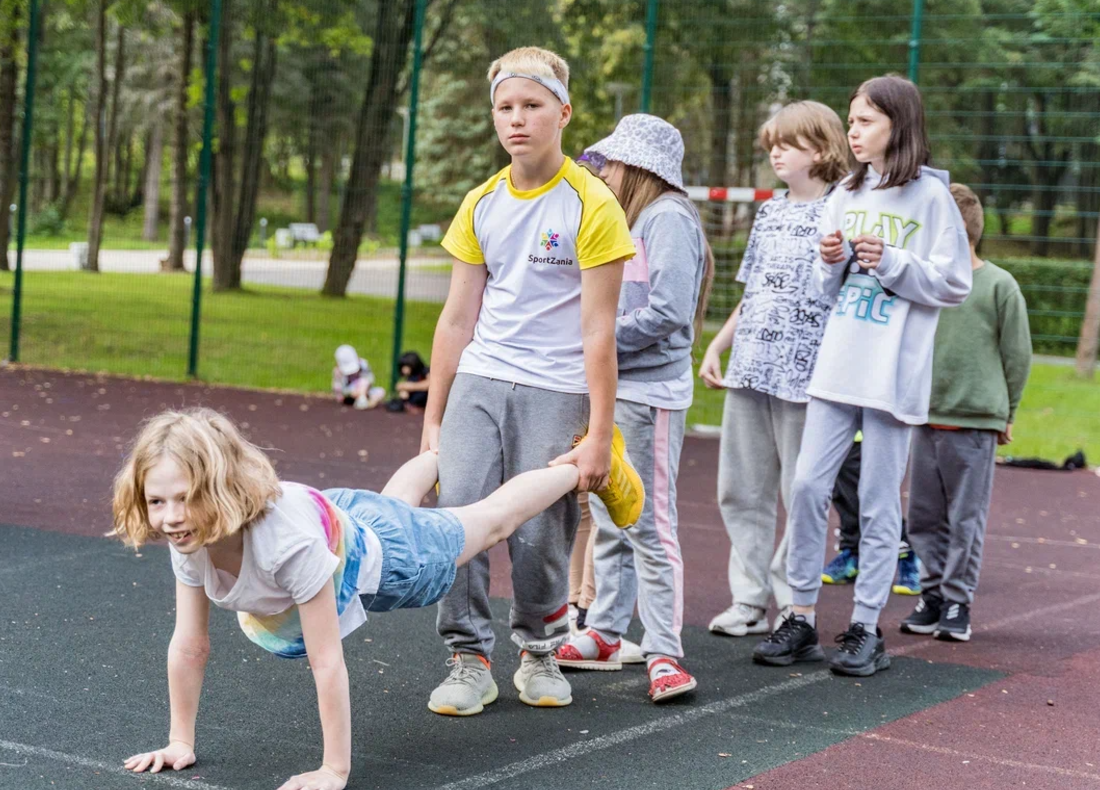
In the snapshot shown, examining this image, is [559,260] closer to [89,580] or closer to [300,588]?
[300,588]

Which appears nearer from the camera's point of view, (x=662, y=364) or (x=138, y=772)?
(x=138, y=772)

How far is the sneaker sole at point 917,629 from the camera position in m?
5.51

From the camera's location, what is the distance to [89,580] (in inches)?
216

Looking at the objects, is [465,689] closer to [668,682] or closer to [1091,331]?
[668,682]

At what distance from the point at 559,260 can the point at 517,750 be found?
4.60 feet

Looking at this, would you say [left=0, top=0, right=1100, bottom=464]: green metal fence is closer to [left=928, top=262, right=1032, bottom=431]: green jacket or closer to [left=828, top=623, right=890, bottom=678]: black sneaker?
[left=928, top=262, right=1032, bottom=431]: green jacket

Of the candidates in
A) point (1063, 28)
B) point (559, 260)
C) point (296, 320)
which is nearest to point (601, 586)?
point (559, 260)

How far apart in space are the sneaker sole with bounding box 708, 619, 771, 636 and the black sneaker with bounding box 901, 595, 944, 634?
605mm

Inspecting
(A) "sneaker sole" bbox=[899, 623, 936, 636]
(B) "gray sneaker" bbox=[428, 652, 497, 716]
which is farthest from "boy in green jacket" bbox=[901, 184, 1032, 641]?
(B) "gray sneaker" bbox=[428, 652, 497, 716]

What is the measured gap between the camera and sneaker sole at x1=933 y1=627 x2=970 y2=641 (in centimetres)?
538

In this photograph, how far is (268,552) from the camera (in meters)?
3.15

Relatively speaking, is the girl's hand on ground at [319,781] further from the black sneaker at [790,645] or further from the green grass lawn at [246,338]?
the green grass lawn at [246,338]

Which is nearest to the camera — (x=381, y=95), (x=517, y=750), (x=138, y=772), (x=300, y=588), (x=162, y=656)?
(x=300, y=588)

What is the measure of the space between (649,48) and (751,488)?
697cm
